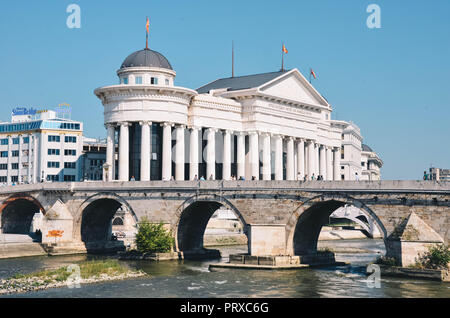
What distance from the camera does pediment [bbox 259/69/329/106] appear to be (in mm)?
101875

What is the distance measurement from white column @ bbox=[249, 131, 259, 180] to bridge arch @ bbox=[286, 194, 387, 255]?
128 feet

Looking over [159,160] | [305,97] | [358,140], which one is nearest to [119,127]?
[159,160]

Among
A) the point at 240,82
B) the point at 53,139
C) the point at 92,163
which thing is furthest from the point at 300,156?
the point at 53,139

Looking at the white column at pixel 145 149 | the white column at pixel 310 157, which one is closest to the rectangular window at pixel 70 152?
the white column at pixel 145 149

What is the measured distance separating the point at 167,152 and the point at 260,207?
29653 millimetres

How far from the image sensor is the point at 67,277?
51000 millimetres

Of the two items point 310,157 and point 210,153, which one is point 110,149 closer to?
point 210,153

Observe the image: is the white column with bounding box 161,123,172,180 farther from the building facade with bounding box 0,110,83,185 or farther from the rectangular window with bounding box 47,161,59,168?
the rectangular window with bounding box 47,161,59,168

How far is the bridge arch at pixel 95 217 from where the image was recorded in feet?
241

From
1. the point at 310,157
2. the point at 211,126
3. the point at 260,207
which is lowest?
the point at 260,207

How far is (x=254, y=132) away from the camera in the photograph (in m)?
100

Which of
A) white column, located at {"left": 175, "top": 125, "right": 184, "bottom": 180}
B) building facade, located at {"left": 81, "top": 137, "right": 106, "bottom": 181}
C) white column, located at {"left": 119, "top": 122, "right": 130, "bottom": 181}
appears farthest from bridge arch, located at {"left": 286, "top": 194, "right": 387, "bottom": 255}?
building facade, located at {"left": 81, "top": 137, "right": 106, "bottom": 181}
